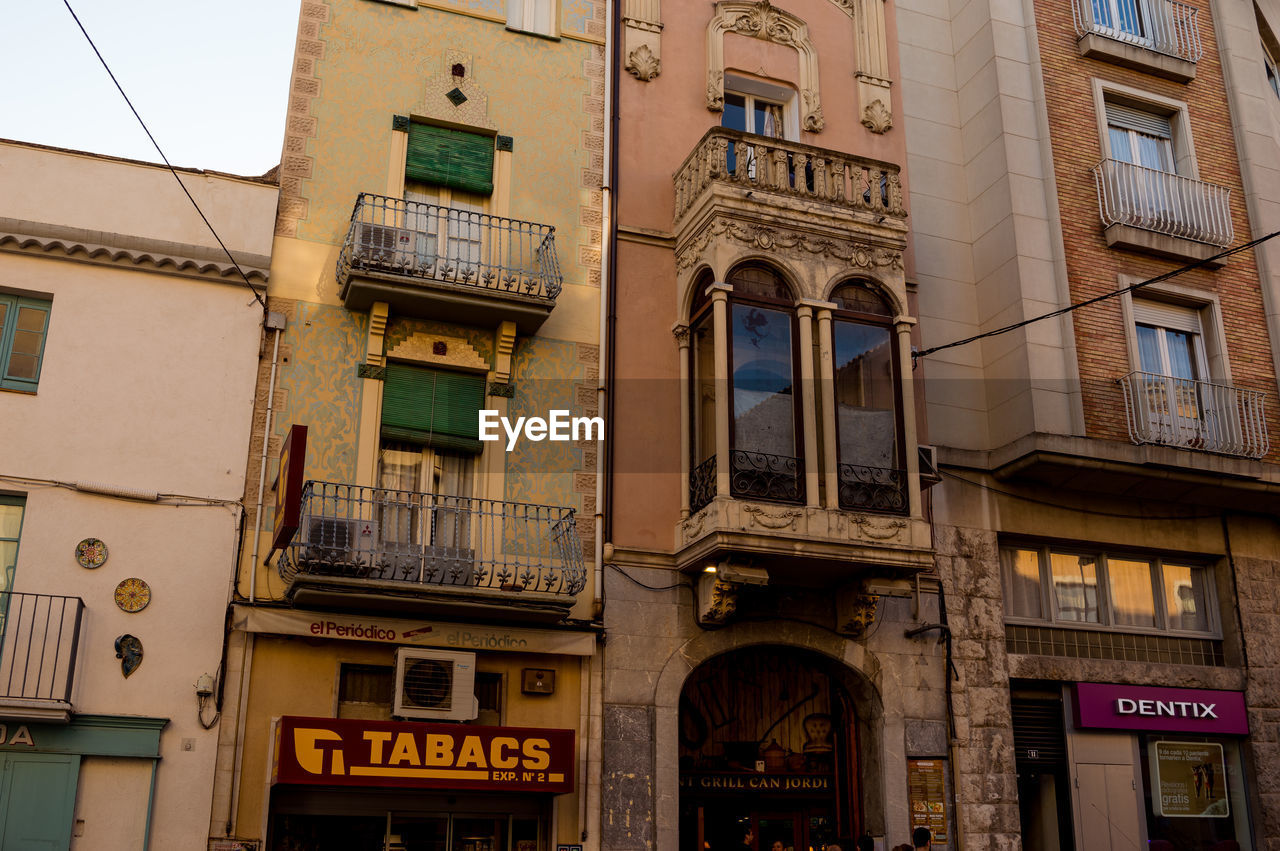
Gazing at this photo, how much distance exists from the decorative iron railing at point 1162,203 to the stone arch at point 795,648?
758 centimetres

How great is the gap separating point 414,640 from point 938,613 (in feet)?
22.0

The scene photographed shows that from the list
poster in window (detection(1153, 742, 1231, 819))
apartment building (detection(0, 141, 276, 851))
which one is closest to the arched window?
poster in window (detection(1153, 742, 1231, 819))

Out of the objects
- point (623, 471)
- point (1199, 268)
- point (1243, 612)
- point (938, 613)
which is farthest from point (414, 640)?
point (1199, 268)

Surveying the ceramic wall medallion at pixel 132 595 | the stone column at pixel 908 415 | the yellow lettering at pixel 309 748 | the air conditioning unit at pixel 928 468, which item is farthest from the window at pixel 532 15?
the yellow lettering at pixel 309 748

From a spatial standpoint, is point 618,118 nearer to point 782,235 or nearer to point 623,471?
point 782,235

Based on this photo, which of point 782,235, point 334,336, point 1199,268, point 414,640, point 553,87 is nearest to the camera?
point 414,640

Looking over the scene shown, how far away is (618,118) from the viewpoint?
55.2 ft

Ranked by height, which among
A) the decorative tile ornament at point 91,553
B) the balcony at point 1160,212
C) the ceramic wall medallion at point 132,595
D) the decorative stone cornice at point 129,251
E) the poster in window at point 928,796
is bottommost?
the poster in window at point 928,796

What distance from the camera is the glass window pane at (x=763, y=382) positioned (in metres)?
14.9

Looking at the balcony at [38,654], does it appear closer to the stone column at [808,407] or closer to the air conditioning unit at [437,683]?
the air conditioning unit at [437,683]

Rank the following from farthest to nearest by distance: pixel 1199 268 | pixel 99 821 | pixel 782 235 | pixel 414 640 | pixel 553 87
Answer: pixel 1199 268 < pixel 553 87 < pixel 782 235 < pixel 414 640 < pixel 99 821

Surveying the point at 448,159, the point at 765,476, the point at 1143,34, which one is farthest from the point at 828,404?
the point at 1143,34

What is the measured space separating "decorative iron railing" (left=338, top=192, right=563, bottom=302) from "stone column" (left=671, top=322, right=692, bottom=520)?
171 centimetres

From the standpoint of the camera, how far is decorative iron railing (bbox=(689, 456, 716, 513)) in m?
14.8
